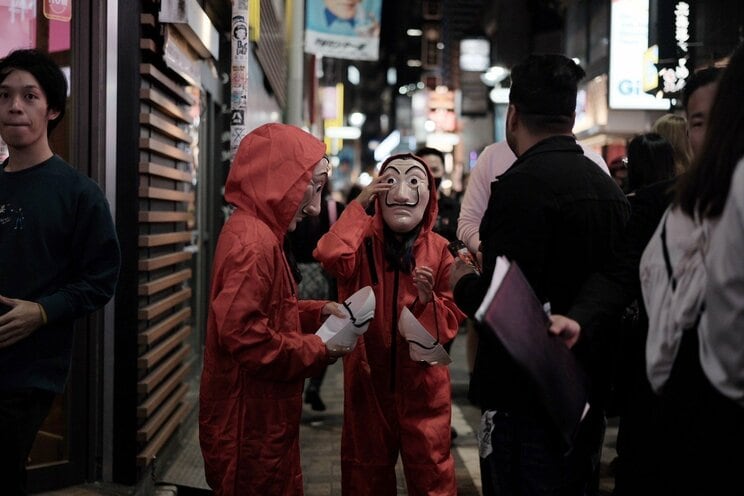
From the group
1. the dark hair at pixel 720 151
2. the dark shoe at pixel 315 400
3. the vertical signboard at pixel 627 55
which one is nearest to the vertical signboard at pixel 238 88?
the dark hair at pixel 720 151

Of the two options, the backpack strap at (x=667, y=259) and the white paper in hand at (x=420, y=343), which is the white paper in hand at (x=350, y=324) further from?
the backpack strap at (x=667, y=259)

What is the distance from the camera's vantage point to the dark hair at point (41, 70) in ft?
11.5

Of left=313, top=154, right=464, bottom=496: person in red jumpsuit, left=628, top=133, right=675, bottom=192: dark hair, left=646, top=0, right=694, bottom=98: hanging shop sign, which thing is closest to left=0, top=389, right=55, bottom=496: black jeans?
left=313, top=154, right=464, bottom=496: person in red jumpsuit

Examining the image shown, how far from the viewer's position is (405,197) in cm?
486

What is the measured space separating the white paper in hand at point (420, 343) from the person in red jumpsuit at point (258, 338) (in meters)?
0.69

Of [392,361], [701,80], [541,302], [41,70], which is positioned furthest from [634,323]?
[41,70]

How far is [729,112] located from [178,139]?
15.6 ft

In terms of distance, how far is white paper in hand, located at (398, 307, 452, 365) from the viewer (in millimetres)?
4461

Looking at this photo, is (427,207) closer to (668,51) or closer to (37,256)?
(37,256)

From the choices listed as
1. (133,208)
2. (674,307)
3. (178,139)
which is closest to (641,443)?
(674,307)

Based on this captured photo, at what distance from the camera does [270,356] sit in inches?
137

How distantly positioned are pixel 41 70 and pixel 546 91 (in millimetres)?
2022

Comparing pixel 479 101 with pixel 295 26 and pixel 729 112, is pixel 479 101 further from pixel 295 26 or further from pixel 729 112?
pixel 729 112

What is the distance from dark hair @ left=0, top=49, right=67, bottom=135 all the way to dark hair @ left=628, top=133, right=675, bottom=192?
3210 mm
